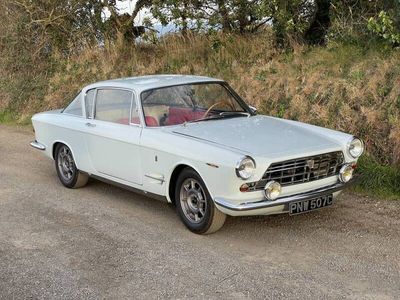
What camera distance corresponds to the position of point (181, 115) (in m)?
6.16

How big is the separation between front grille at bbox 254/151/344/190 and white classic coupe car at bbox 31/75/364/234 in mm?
10

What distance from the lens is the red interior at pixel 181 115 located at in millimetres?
6090

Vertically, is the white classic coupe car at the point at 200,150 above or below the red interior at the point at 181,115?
below

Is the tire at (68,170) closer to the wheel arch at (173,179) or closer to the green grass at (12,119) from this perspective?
the wheel arch at (173,179)

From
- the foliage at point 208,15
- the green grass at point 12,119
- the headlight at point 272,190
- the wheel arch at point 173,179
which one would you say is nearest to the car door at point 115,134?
the wheel arch at point 173,179

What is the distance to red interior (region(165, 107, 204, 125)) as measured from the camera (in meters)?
6.09

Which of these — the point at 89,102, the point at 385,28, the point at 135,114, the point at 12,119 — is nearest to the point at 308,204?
the point at 135,114

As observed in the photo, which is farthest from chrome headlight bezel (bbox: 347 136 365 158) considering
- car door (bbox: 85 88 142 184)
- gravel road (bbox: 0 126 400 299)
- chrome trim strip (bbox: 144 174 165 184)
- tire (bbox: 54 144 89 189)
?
tire (bbox: 54 144 89 189)

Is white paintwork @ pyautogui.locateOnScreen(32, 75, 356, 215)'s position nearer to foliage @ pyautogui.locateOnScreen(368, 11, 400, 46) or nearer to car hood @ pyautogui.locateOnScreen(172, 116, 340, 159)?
car hood @ pyautogui.locateOnScreen(172, 116, 340, 159)

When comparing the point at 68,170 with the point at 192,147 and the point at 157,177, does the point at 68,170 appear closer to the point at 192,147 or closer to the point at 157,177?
the point at 157,177

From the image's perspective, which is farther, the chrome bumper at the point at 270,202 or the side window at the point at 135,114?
the side window at the point at 135,114

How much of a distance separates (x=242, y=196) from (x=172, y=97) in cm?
178

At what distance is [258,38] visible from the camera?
1104cm

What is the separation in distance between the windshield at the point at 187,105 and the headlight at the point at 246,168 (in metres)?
1.37
